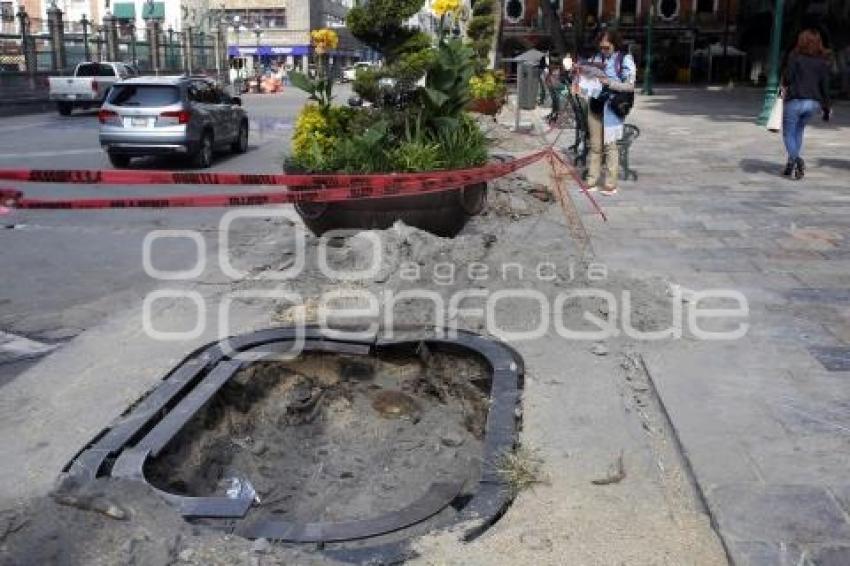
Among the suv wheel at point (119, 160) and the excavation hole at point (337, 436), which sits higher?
the suv wheel at point (119, 160)

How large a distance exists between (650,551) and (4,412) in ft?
11.2

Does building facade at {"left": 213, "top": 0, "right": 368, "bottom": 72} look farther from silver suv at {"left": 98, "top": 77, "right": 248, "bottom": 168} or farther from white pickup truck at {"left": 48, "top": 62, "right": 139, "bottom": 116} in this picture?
silver suv at {"left": 98, "top": 77, "right": 248, "bottom": 168}

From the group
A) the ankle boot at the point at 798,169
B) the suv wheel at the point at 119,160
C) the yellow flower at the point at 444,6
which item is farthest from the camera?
the suv wheel at the point at 119,160

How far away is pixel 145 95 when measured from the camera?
52.1ft

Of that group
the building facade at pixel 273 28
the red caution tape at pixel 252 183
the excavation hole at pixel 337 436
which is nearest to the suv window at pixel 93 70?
the red caution tape at pixel 252 183

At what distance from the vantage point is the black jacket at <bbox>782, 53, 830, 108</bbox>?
1127 cm

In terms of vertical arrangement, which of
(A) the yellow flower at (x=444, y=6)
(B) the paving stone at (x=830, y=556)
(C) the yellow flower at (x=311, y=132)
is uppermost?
(A) the yellow flower at (x=444, y=6)

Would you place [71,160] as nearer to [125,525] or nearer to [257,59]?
[125,525]

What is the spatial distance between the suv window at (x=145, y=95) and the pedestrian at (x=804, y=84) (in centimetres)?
1030

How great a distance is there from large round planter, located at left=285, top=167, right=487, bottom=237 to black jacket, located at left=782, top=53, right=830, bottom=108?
19.7 ft

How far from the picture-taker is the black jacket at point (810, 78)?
37.0 feet

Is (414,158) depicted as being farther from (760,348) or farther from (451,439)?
(451,439)

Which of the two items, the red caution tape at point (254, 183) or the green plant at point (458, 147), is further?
the green plant at point (458, 147)

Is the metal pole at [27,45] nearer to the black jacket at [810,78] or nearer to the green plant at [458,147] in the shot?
the black jacket at [810,78]
